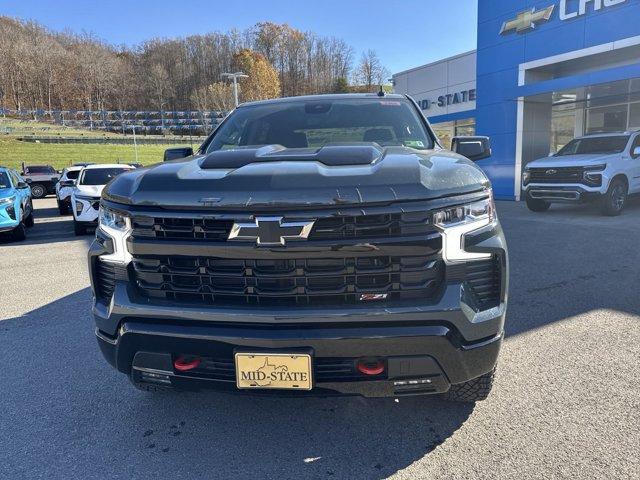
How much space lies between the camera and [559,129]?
1631cm

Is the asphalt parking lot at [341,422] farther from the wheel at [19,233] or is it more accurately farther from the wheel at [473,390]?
the wheel at [19,233]

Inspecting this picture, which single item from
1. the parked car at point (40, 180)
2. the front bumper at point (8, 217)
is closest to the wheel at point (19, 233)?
the front bumper at point (8, 217)

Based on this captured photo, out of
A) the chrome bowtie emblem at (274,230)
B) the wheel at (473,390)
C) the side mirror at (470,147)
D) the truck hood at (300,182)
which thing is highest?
the side mirror at (470,147)

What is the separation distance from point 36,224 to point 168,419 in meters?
12.1

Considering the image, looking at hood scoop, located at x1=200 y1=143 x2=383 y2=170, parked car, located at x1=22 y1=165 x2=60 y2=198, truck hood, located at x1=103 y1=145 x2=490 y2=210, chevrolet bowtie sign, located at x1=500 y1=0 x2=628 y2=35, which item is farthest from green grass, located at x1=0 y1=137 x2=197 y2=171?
Result: truck hood, located at x1=103 y1=145 x2=490 y2=210

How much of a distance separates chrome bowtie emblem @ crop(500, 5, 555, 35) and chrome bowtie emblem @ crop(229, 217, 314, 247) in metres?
14.9

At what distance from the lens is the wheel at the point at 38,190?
2164 centimetres

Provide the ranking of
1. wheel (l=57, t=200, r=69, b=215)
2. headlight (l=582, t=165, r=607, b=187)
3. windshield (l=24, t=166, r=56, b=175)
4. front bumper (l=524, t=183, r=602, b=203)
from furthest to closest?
1. windshield (l=24, t=166, r=56, b=175)
2. wheel (l=57, t=200, r=69, b=215)
3. front bumper (l=524, t=183, r=602, b=203)
4. headlight (l=582, t=165, r=607, b=187)

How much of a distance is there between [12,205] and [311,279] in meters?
9.47

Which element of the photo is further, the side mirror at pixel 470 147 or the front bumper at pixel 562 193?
the front bumper at pixel 562 193

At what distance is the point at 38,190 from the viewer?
21875mm

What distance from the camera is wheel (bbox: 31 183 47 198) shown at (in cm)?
2164

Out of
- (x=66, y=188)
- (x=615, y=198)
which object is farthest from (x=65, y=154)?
(x=615, y=198)

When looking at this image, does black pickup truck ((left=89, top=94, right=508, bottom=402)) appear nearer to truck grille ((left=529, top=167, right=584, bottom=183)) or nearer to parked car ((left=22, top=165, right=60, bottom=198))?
truck grille ((left=529, top=167, right=584, bottom=183))
